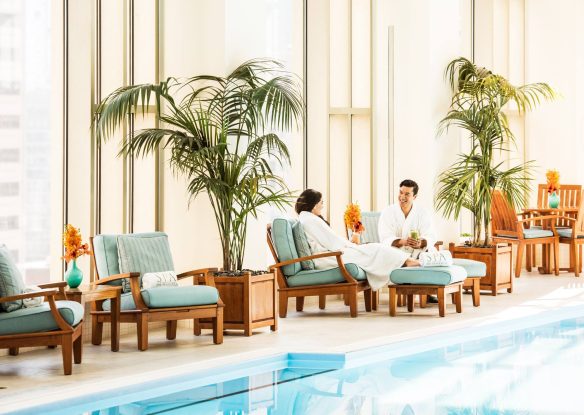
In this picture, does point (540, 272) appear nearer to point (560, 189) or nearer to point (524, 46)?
point (560, 189)

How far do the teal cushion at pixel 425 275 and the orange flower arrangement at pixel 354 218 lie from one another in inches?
36.6

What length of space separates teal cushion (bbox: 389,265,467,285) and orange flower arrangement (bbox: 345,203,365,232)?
0.93 m

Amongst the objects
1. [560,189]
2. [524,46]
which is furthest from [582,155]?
[524,46]

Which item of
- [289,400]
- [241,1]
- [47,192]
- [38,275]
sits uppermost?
[241,1]

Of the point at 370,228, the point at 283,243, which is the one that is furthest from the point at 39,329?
the point at 370,228

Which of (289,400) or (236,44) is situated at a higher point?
(236,44)

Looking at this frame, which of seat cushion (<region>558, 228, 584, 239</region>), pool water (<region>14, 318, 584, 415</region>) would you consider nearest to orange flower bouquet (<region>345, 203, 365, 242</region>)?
pool water (<region>14, 318, 584, 415</region>)

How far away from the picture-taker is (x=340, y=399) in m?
5.66

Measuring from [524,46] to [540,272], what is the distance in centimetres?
337

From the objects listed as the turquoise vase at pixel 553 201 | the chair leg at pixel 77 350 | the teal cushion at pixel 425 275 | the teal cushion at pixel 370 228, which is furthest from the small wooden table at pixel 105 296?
the turquoise vase at pixel 553 201

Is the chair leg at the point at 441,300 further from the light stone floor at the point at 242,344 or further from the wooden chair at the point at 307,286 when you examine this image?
→ the wooden chair at the point at 307,286

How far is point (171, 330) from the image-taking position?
7.60 metres

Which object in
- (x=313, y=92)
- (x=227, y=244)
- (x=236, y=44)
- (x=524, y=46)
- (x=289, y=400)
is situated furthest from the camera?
(x=524, y=46)

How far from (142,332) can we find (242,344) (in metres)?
0.77
